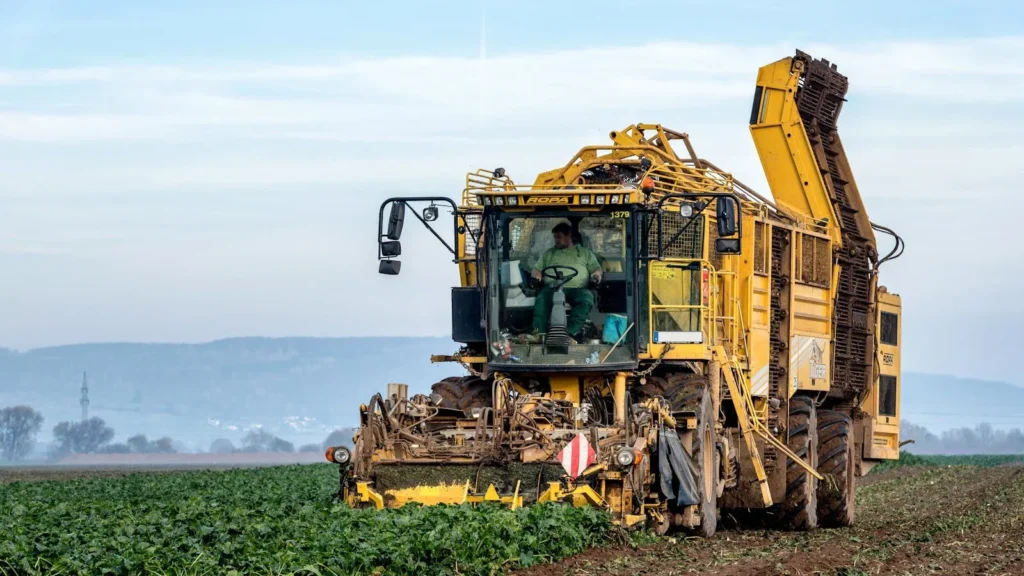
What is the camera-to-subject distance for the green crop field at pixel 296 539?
11180 mm

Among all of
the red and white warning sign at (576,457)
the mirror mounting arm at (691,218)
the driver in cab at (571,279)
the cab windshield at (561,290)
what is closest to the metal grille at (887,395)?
the mirror mounting arm at (691,218)

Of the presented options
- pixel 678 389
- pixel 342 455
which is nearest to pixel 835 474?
pixel 678 389

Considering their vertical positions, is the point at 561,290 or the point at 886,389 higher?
the point at 561,290

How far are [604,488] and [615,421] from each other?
125 centimetres

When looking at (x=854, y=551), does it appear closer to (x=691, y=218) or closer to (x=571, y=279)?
(x=691, y=218)

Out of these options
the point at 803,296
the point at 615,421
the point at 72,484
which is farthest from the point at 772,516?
the point at 72,484

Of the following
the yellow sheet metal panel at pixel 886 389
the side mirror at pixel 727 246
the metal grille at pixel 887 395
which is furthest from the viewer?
the metal grille at pixel 887 395

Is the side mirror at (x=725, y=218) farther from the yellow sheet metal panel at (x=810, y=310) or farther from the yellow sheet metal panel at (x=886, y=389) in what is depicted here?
the yellow sheet metal panel at (x=886, y=389)

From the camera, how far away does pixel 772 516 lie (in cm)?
1914

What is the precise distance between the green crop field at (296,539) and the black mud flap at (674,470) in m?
0.97

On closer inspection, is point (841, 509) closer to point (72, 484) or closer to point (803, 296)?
point (803, 296)

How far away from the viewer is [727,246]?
15344 millimetres

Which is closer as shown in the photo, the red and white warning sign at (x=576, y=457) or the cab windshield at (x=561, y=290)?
the red and white warning sign at (x=576, y=457)

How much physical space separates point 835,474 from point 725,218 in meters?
6.07
